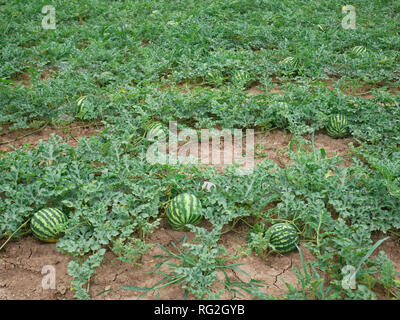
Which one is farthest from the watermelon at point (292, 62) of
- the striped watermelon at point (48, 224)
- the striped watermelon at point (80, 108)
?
Result: the striped watermelon at point (48, 224)

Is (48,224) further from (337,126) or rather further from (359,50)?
(359,50)

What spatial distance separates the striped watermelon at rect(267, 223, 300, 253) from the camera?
2.85 metres

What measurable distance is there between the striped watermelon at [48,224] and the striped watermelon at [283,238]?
1.65 meters

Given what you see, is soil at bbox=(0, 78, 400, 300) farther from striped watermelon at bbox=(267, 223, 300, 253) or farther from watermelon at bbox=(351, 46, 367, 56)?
watermelon at bbox=(351, 46, 367, 56)

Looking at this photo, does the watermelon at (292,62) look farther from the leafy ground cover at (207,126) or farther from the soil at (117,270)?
the soil at (117,270)

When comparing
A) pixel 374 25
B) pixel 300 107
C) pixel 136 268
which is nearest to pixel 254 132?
pixel 300 107

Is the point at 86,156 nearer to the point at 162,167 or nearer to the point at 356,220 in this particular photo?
the point at 162,167

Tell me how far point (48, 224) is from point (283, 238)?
1.86 m

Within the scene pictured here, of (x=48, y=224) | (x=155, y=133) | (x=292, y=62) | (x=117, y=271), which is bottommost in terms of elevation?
(x=117, y=271)

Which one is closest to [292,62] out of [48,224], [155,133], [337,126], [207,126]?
[337,126]

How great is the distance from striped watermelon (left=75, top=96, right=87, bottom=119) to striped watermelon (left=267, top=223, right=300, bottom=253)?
267 centimetres

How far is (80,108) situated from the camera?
4.36m

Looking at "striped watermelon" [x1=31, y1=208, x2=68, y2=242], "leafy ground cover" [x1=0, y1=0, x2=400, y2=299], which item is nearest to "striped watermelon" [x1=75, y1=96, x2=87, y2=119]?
"leafy ground cover" [x1=0, y1=0, x2=400, y2=299]

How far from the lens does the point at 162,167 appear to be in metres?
3.41
